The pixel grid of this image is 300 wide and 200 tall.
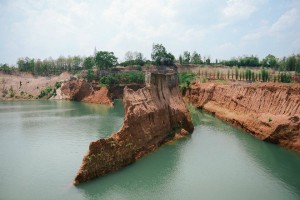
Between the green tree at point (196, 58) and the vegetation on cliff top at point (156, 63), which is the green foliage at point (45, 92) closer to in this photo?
the vegetation on cliff top at point (156, 63)

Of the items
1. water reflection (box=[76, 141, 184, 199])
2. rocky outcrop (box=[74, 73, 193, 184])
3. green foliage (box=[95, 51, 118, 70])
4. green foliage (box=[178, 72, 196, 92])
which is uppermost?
green foliage (box=[95, 51, 118, 70])

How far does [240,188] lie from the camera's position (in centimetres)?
2536

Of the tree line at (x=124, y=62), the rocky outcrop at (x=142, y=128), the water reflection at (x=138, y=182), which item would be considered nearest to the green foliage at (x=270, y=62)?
the tree line at (x=124, y=62)

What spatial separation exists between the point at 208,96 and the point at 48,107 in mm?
39029

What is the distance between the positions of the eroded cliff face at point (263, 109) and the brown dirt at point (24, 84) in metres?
53.7

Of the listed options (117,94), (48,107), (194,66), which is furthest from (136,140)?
(194,66)

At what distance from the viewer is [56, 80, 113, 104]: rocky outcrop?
8106cm

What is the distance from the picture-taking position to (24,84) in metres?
96.3

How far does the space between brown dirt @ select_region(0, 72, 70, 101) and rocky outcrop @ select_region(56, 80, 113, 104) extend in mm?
8656

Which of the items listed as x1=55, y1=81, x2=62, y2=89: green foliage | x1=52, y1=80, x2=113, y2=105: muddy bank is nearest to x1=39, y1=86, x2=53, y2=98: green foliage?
x1=55, y1=81, x2=62, y2=89: green foliage

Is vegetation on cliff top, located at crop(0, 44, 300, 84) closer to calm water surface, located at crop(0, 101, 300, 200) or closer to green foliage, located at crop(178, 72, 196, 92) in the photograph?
green foliage, located at crop(178, 72, 196, 92)

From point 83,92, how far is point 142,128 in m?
56.5

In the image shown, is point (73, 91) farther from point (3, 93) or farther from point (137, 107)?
point (137, 107)

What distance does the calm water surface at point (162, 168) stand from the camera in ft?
79.1
